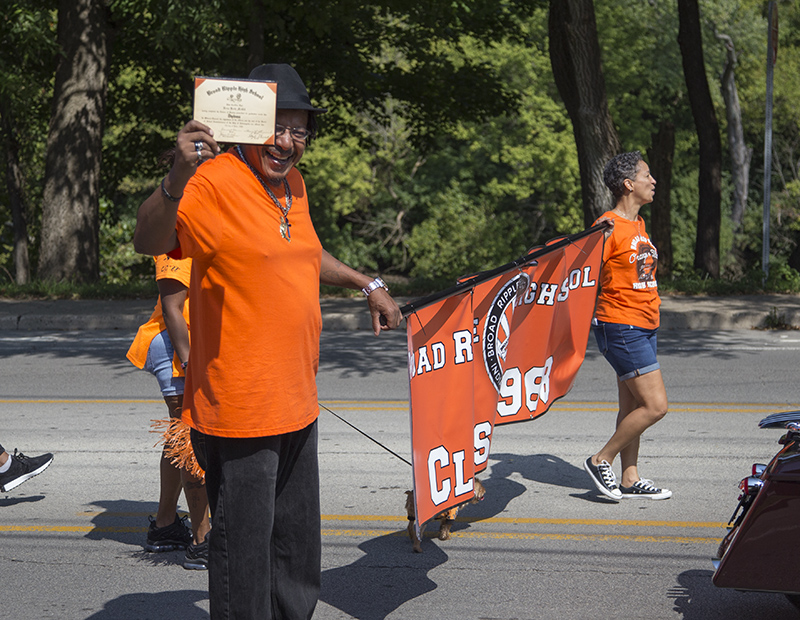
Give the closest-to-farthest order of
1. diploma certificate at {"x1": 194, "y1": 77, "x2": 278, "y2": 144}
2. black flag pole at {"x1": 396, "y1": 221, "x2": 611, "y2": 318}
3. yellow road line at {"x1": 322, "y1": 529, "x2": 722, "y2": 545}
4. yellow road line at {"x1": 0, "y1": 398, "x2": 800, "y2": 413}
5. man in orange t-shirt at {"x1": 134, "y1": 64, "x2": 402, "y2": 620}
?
1. diploma certificate at {"x1": 194, "y1": 77, "x2": 278, "y2": 144}
2. man in orange t-shirt at {"x1": 134, "y1": 64, "x2": 402, "y2": 620}
3. black flag pole at {"x1": 396, "y1": 221, "x2": 611, "y2": 318}
4. yellow road line at {"x1": 322, "y1": 529, "x2": 722, "y2": 545}
5. yellow road line at {"x1": 0, "y1": 398, "x2": 800, "y2": 413}

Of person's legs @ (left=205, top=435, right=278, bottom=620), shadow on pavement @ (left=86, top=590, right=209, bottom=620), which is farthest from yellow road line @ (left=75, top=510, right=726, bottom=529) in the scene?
person's legs @ (left=205, top=435, right=278, bottom=620)

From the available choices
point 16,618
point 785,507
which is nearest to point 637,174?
point 785,507

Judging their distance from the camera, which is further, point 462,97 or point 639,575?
point 462,97

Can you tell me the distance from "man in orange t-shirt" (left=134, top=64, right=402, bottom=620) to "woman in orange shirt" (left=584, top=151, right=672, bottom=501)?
2.66m

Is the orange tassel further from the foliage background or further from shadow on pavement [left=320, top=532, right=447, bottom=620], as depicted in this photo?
the foliage background

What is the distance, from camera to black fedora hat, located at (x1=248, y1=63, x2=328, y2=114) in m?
2.99

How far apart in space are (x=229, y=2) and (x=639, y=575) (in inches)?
553

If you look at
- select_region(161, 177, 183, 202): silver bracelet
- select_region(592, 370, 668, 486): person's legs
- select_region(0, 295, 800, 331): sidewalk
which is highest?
select_region(161, 177, 183, 202): silver bracelet

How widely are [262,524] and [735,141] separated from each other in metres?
40.4

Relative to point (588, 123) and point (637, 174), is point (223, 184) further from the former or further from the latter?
point (588, 123)

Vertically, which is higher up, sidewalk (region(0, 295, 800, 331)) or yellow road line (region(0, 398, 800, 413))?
sidewalk (region(0, 295, 800, 331))

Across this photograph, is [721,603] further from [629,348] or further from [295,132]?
[295,132]

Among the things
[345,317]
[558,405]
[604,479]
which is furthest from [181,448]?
[345,317]

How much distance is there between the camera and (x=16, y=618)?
159 inches
